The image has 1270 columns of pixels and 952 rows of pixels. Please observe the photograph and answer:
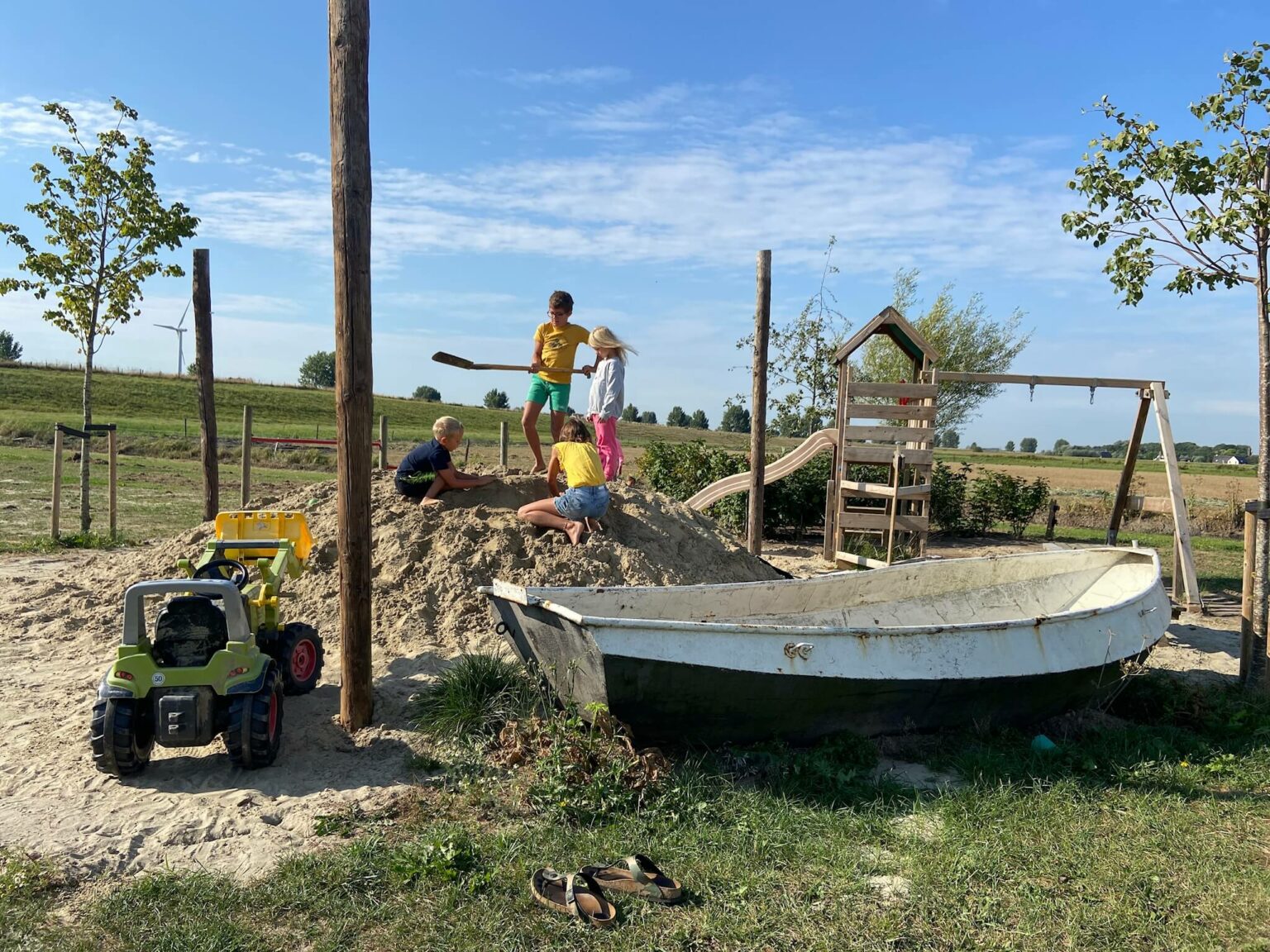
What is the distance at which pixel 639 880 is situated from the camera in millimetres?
3645

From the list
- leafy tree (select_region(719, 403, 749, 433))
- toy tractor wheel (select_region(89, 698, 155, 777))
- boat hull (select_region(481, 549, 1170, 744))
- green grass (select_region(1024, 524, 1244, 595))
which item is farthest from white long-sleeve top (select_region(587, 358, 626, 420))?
leafy tree (select_region(719, 403, 749, 433))

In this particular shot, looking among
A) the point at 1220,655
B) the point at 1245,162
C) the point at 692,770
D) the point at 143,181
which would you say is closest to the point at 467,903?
the point at 692,770

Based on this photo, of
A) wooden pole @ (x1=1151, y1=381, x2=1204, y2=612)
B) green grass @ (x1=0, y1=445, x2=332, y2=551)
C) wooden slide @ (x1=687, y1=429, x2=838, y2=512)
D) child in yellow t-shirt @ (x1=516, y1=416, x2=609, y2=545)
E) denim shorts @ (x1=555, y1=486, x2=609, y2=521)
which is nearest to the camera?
child in yellow t-shirt @ (x1=516, y1=416, x2=609, y2=545)

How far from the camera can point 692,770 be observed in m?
4.73

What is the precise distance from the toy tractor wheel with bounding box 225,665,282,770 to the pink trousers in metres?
4.12

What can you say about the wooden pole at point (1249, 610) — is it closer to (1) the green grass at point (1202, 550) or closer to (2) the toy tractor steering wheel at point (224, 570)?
(1) the green grass at point (1202, 550)

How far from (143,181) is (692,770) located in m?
11.8

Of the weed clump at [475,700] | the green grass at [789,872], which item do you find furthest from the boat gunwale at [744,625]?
the green grass at [789,872]

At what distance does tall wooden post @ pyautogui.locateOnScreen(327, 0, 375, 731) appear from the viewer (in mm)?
5023

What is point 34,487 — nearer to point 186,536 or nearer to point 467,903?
point 186,536

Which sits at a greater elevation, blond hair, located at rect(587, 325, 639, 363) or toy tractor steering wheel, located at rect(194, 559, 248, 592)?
blond hair, located at rect(587, 325, 639, 363)

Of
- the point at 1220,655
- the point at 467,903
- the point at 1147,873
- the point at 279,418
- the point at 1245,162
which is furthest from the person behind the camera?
the point at 279,418

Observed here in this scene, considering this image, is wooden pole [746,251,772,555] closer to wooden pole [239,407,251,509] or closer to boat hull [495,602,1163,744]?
boat hull [495,602,1163,744]

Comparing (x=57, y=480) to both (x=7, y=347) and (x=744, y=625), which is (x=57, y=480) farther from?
(x=7, y=347)
